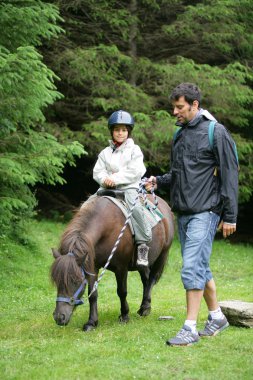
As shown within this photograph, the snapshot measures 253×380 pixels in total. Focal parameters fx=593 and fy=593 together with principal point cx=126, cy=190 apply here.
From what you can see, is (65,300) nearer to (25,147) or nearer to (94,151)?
(25,147)

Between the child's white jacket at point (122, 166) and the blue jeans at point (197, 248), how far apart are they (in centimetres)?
156

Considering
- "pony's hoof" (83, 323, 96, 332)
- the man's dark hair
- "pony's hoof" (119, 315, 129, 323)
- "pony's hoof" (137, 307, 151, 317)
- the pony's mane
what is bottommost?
"pony's hoof" (137, 307, 151, 317)

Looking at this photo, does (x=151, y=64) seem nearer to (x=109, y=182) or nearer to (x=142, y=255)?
(x=109, y=182)

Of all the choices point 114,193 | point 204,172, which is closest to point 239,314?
point 204,172

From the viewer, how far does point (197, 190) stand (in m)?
5.89

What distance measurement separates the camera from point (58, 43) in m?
16.3

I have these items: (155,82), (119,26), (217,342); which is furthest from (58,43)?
(217,342)

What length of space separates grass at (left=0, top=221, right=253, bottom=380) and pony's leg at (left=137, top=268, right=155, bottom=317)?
13 cm

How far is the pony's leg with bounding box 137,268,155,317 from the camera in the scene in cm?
800

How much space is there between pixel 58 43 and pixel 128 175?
32.7 ft

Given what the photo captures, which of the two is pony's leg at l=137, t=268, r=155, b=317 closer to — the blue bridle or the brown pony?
the brown pony

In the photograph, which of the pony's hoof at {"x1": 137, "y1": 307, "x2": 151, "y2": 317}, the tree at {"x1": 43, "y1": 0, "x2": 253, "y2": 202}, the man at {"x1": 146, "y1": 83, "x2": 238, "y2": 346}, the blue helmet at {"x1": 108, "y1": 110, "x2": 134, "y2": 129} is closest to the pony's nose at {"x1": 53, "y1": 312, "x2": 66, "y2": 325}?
the man at {"x1": 146, "y1": 83, "x2": 238, "y2": 346}

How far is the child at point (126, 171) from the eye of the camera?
7.35 meters

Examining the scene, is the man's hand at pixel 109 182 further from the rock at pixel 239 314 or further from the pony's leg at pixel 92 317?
the rock at pixel 239 314
